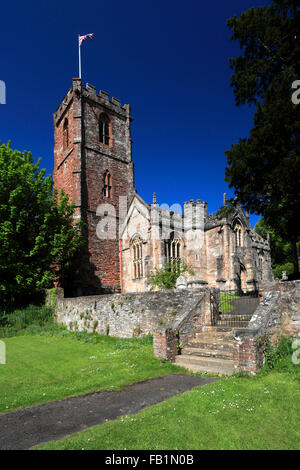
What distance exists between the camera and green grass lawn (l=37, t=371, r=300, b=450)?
13.2ft

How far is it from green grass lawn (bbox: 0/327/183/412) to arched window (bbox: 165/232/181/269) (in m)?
11.8

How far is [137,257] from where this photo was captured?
2734 cm

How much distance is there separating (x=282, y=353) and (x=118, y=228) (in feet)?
76.6

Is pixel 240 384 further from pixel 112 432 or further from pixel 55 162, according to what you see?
pixel 55 162

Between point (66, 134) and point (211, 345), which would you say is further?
point (66, 134)

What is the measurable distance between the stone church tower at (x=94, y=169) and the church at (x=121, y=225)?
3.6 inches

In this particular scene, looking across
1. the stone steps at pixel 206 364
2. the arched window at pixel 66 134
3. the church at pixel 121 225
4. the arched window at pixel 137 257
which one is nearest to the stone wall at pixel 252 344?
the stone steps at pixel 206 364

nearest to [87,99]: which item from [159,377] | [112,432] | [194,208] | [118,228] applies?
[118,228]

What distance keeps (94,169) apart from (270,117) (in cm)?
1937

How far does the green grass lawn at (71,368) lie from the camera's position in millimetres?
6934

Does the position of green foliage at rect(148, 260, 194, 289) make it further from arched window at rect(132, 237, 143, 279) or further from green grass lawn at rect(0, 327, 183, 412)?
green grass lawn at rect(0, 327, 183, 412)

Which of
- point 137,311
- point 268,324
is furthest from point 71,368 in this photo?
point 268,324

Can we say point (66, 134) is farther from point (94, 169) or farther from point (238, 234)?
point (238, 234)

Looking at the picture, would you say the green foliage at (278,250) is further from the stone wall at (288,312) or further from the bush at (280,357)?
the bush at (280,357)
